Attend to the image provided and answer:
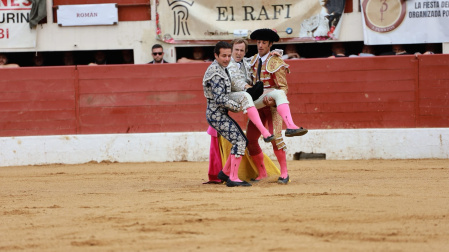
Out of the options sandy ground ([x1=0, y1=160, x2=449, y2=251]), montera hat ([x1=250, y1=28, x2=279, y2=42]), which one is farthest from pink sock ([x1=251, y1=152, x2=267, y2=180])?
montera hat ([x1=250, y1=28, x2=279, y2=42])

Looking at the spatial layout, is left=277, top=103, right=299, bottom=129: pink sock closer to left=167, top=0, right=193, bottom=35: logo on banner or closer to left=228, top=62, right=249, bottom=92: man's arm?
left=228, top=62, right=249, bottom=92: man's arm

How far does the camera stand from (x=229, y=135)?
7238 mm

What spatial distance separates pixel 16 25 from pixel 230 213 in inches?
300

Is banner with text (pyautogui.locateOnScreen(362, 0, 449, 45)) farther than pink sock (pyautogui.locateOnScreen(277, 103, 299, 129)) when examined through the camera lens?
Yes

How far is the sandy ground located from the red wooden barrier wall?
6.72 feet

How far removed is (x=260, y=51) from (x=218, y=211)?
2.24 metres

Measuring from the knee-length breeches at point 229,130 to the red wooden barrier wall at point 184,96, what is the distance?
342cm

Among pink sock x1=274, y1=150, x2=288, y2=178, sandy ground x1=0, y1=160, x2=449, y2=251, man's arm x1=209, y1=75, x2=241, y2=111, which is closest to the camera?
sandy ground x1=0, y1=160, x2=449, y2=251

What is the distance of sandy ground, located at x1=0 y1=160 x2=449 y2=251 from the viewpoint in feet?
15.0

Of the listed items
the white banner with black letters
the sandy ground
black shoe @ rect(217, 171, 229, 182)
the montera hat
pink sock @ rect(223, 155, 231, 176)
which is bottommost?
the sandy ground

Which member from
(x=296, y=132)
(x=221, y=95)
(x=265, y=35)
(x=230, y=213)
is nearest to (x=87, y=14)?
(x=265, y=35)

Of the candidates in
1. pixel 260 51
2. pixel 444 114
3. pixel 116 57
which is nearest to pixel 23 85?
pixel 116 57

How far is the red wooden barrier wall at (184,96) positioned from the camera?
1054cm

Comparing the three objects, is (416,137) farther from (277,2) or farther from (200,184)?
(200,184)
